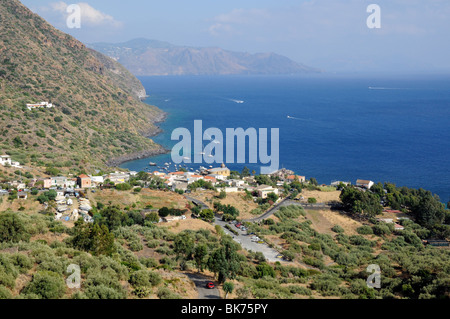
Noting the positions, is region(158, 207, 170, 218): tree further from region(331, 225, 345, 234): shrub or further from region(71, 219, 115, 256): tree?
region(331, 225, 345, 234): shrub

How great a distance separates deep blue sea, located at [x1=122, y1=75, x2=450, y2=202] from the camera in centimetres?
5719

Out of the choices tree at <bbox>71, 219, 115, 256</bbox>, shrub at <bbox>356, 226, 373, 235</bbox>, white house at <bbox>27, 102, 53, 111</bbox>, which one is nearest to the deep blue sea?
white house at <bbox>27, 102, 53, 111</bbox>

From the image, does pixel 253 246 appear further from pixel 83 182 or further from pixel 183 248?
pixel 83 182

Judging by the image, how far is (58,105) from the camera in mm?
64062

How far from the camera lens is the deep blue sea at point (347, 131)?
5719 cm

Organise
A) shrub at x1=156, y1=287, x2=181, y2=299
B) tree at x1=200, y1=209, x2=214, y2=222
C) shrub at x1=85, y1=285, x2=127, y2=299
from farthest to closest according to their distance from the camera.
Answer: tree at x1=200, y1=209, x2=214, y2=222
shrub at x1=156, y1=287, x2=181, y2=299
shrub at x1=85, y1=285, x2=127, y2=299

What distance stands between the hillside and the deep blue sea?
620 centimetres

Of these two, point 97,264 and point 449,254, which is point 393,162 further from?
point 97,264

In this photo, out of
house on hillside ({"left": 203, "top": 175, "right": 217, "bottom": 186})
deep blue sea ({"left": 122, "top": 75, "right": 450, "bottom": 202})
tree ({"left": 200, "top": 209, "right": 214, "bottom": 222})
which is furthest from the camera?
deep blue sea ({"left": 122, "top": 75, "right": 450, "bottom": 202})

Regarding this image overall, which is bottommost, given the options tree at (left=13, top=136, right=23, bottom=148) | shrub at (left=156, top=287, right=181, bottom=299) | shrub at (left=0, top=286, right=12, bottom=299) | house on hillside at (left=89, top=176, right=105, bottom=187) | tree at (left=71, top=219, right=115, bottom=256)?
house on hillside at (left=89, top=176, right=105, bottom=187)

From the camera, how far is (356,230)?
31.0m

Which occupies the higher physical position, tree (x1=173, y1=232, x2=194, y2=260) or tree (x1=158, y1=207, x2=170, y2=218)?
tree (x1=173, y1=232, x2=194, y2=260)

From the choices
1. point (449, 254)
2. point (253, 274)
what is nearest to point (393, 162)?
point (449, 254)
